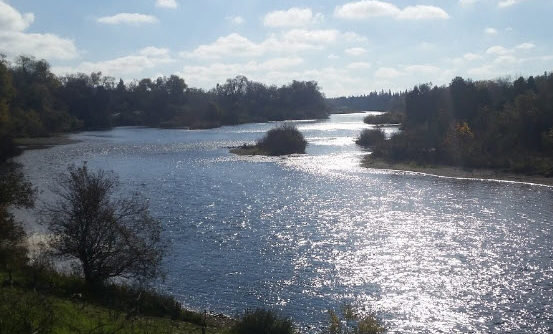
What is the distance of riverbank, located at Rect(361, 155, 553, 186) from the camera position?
6033 centimetres

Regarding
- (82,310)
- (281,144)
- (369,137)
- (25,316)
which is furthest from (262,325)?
(369,137)

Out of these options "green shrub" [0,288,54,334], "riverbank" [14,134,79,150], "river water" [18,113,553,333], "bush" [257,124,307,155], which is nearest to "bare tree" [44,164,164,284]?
"river water" [18,113,553,333]

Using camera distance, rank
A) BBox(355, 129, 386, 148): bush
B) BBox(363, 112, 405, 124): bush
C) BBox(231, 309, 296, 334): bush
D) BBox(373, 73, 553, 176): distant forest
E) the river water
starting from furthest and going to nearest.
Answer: BBox(363, 112, 405, 124): bush, BBox(355, 129, 386, 148): bush, BBox(373, 73, 553, 176): distant forest, the river water, BBox(231, 309, 296, 334): bush

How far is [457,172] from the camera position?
67375mm

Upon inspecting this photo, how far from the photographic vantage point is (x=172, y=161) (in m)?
80.5

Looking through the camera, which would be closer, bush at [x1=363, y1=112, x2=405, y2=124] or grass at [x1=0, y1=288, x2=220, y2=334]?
grass at [x1=0, y1=288, x2=220, y2=334]

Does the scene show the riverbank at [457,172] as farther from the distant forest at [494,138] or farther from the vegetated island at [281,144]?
the vegetated island at [281,144]

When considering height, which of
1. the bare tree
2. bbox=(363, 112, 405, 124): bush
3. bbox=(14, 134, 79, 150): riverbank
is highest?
bbox=(363, 112, 405, 124): bush

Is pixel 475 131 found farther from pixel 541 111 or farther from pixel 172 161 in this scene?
pixel 172 161

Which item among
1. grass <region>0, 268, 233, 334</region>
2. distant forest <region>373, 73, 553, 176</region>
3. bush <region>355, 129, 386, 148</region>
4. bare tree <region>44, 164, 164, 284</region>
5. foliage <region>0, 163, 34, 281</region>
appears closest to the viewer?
grass <region>0, 268, 233, 334</region>

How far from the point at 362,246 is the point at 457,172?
126 ft

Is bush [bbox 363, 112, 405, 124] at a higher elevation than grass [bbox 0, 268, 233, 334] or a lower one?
higher

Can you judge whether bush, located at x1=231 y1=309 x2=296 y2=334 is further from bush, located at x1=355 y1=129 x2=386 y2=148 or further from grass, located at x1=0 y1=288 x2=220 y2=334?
bush, located at x1=355 y1=129 x2=386 y2=148

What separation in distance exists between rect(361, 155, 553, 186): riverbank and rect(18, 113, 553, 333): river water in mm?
2675
